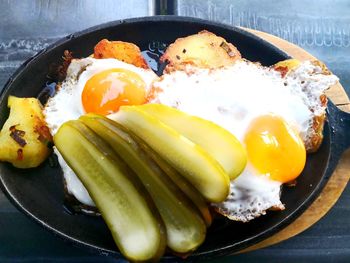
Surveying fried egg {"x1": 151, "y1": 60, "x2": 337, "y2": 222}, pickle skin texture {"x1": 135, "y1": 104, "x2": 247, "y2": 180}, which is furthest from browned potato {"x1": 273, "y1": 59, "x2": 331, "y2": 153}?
pickle skin texture {"x1": 135, "y1": 104, "x2": 247, "y2": 180}

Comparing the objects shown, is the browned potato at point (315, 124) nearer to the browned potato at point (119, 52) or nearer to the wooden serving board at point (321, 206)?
the wooden serving board at point (321, 206)

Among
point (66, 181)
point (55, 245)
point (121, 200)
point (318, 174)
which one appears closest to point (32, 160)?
point (66, 181)

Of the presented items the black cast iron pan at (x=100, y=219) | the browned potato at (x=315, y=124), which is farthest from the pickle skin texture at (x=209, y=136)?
the browned potato at (x=315, y=124)

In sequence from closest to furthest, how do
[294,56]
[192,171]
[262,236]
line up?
[192,171], [262,236], [294,56]

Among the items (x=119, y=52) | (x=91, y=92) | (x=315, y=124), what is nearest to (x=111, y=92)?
(x=91, y=92)

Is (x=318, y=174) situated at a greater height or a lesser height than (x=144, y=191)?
lesser

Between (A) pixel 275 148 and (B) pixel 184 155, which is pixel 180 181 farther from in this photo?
(A) pixel 275 148

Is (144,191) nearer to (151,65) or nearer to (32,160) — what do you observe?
(32,160)
